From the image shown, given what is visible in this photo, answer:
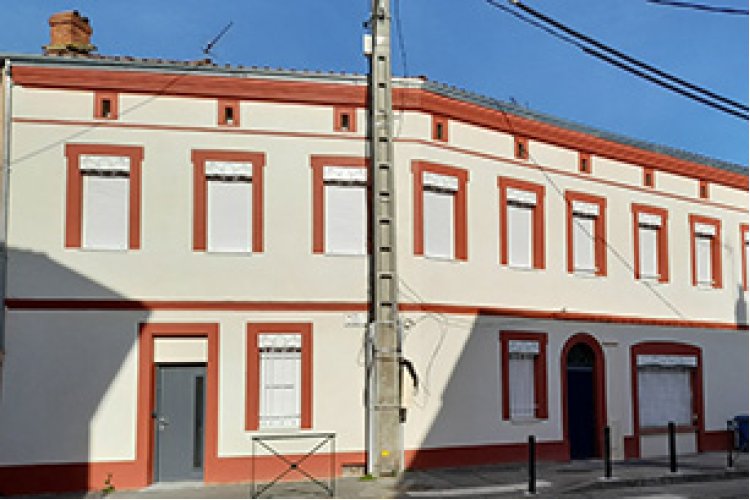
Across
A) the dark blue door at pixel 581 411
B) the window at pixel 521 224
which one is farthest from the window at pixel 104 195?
the dark blue door at pixel 581 411

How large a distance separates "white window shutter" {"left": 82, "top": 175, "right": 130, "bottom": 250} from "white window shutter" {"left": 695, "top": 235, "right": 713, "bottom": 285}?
1324cm

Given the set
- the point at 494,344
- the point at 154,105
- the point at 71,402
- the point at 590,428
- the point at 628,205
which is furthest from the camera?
the point at 628,205

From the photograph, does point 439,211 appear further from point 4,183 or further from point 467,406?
point 4,183

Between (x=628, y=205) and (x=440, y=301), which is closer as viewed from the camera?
(x=440, y=301)

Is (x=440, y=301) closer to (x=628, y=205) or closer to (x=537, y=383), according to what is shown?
(x=537, y=383)

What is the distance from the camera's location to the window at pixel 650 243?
65.0ft

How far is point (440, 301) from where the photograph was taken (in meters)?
16.2

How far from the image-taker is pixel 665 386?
65.2ft

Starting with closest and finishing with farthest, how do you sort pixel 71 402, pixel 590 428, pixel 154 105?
1. pixel 71 402
2. pixel 154 105
3. pixel 590 428

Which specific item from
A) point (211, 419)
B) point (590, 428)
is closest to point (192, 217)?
point (211, 419)

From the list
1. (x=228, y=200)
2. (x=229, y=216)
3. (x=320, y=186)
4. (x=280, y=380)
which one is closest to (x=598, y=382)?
A: (x=280, y=380)

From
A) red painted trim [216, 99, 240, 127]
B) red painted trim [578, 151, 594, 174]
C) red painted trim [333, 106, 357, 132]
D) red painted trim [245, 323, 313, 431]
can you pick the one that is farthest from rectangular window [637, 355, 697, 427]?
red painted trim [216, 99, 240, 127]

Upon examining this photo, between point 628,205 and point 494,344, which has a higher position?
point 628,205

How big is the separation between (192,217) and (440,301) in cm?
467
